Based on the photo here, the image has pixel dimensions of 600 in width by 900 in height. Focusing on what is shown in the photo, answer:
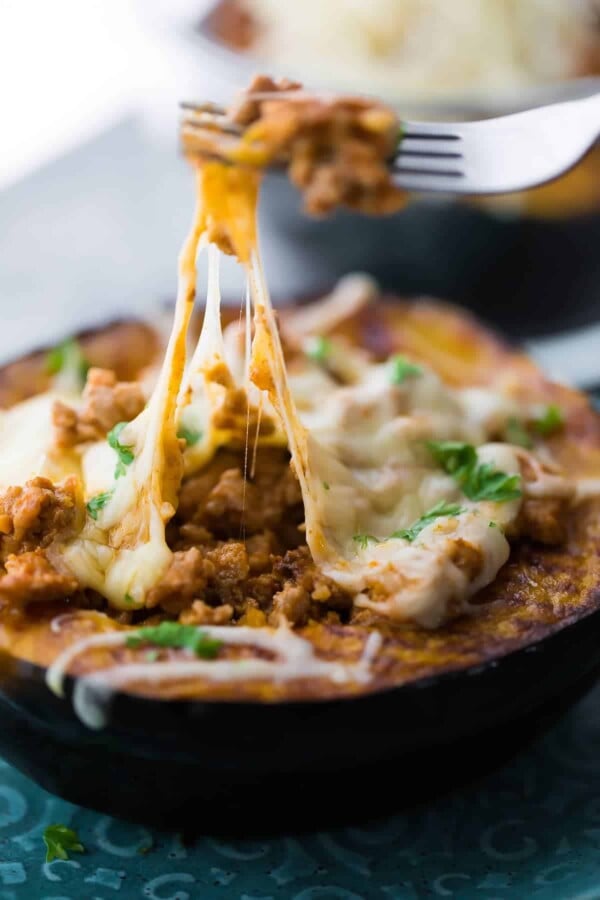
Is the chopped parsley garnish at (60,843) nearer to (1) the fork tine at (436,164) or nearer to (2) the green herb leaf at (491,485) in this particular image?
(2) the green herb leaf at (491,485)

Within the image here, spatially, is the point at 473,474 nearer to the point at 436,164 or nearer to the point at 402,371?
the point at 402,371

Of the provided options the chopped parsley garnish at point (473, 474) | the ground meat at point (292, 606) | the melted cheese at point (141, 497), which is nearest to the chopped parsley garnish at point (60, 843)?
the melted cheese at point (141, 497)

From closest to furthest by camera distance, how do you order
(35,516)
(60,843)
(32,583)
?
(32,583), (35,516), (60,843)

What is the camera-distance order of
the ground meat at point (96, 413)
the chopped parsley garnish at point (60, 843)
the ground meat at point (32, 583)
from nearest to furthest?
the ground meat at point (32, 583), the chopped parsley garnish at point (60, 843), the ground meat at point (96, 413)

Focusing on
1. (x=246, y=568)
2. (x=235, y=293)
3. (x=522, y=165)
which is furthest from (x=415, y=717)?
(x=235, y=293)

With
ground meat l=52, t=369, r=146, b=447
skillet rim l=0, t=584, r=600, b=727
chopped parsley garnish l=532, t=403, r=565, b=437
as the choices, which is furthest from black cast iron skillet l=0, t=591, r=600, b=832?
chopped parsley garnish l=532, t=403, r=565, b=437

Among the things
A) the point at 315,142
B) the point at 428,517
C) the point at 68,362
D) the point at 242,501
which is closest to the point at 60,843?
the point at 242,501
